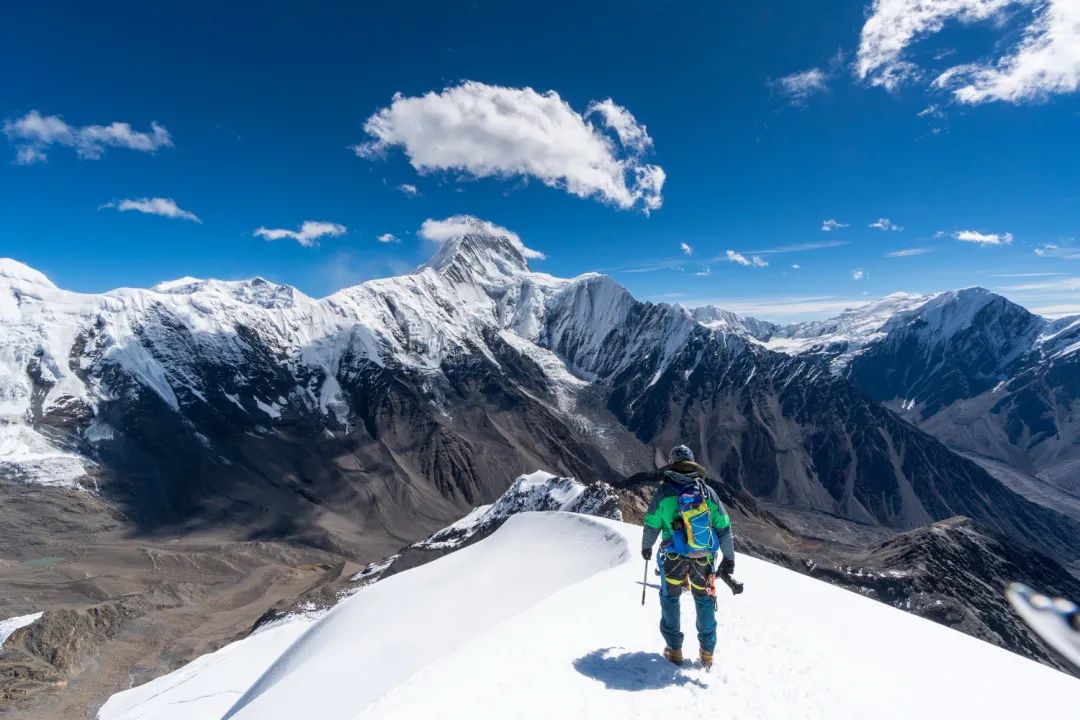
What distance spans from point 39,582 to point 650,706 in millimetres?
131832

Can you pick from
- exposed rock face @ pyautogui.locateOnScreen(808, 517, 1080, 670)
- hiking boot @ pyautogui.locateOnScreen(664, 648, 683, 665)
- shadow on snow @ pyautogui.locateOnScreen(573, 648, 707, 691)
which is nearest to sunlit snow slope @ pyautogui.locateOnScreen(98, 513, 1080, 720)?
shadow on snow @ pyautogui.locateOnScreen(573, 648, 707, 691)

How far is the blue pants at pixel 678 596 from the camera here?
937cm

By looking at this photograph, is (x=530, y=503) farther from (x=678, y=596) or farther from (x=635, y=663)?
(x=678, y=596)

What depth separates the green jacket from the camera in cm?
989

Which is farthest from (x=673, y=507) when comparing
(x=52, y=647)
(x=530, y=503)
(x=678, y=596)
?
(x=52, y=647)

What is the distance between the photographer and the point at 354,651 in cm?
1725

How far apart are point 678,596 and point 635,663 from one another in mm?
1360

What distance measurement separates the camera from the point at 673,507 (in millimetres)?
9945

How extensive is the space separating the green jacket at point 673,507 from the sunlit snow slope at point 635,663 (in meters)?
2.07

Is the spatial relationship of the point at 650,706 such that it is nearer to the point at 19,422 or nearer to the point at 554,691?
the point at 554,691

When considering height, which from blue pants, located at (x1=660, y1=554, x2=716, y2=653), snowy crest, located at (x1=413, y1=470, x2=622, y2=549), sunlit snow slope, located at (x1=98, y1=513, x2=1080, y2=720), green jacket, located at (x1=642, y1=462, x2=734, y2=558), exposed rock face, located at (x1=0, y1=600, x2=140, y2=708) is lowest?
exposed rock face, located at (x1=0, y1=600, x2=140, y2=708)

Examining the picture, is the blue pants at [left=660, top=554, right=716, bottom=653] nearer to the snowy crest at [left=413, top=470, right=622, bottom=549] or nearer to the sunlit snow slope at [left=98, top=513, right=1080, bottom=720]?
the sunlit snow slope at [left=98, top=513, right=1080, bottom=720]

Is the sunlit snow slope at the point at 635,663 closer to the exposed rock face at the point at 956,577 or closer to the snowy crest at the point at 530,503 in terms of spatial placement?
the exposed rock face at the point at 956,577

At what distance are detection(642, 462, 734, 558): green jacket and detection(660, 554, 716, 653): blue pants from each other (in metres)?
0.46
